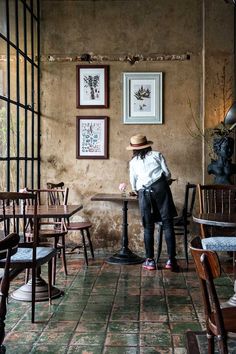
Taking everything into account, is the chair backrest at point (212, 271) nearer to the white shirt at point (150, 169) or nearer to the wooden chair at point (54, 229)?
the wooden chair at point (54, 229)

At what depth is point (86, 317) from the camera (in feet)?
12.2

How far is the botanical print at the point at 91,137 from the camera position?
645 centimetres

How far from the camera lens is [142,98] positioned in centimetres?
640

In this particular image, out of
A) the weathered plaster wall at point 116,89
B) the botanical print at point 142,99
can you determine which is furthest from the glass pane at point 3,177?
the botanical print at point 142,99

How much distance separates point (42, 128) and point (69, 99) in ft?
1.82

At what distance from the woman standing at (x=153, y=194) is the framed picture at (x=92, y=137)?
0.98m

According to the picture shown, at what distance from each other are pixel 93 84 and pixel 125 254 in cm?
237

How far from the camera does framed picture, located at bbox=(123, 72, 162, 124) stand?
20.9 ft

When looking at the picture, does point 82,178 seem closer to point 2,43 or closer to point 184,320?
point 2,43

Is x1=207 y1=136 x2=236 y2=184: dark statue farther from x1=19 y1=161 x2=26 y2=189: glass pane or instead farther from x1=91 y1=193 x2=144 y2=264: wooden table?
x1=19 y1=161 x2=26 y2=189: glass pane

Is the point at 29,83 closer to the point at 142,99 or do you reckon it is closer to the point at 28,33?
the point at 28,33

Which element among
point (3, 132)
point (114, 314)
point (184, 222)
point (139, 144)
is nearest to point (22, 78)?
point (3, 132)

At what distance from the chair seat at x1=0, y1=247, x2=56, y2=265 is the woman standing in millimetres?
1694

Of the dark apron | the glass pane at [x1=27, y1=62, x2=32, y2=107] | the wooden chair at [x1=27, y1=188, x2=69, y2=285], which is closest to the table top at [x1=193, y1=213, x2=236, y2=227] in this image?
the wooden chair at [x1=27, y1=188, x2=69, y2=285]
